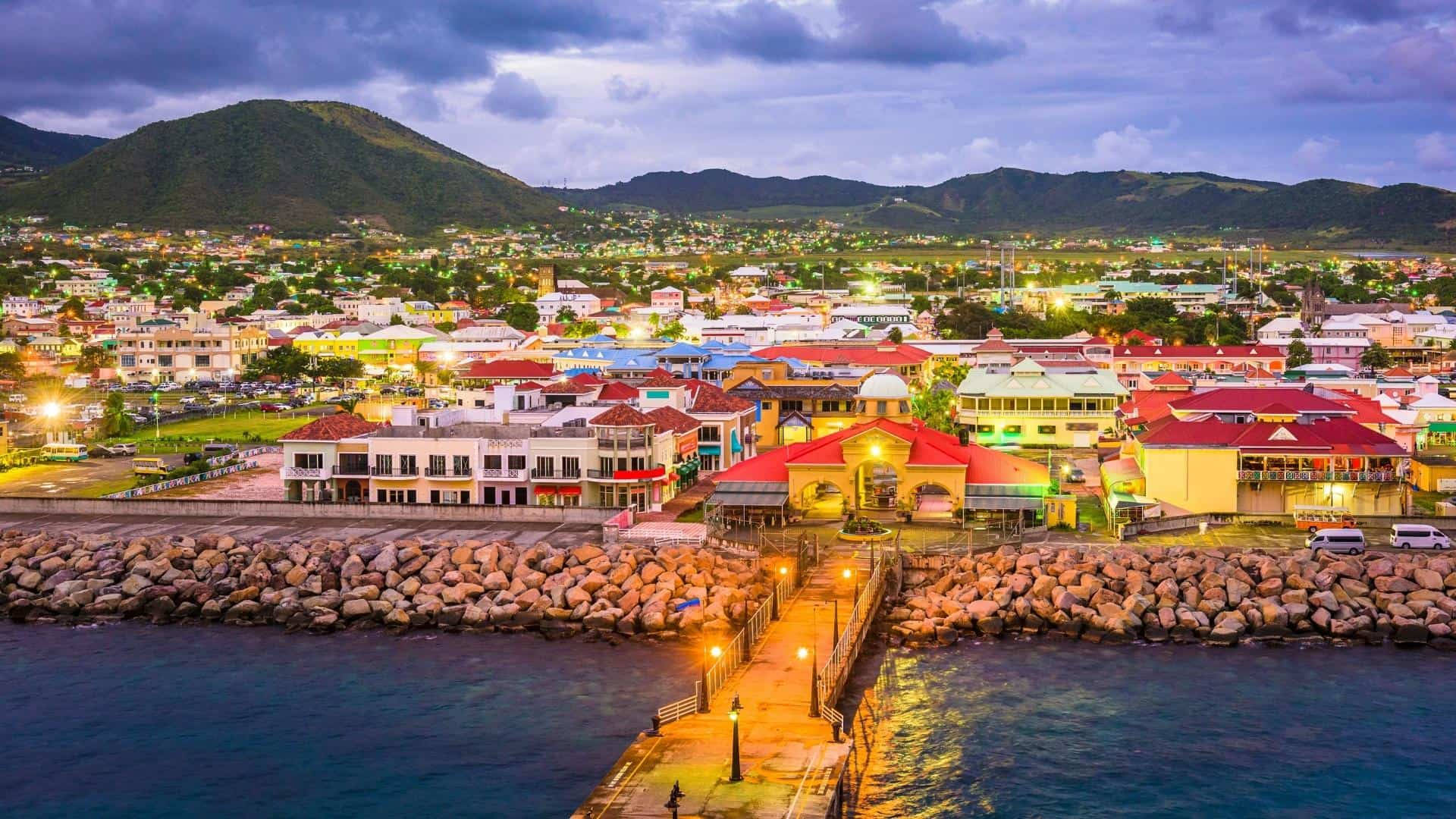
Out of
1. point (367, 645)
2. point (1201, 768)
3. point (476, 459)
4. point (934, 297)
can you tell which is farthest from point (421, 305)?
point (1201, 768)

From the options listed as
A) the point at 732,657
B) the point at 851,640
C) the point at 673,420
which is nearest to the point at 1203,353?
the point at 673,420

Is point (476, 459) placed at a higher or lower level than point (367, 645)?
higher

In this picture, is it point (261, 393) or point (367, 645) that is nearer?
point (367, 645)

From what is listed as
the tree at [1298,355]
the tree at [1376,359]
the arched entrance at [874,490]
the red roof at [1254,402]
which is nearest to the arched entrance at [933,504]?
the arched entrance at [874,490]

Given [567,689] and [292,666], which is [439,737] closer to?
[567,689]

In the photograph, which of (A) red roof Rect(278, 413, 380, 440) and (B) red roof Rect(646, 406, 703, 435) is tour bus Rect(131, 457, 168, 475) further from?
(B) red roof Rect(646, 406, 703, 435)
